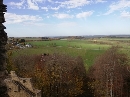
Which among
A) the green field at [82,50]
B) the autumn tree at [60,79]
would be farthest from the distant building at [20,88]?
the green field at [82,50]

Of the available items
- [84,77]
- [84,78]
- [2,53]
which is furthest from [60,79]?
[2,53]

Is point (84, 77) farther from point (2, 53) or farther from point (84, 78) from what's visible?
point (2, 53)

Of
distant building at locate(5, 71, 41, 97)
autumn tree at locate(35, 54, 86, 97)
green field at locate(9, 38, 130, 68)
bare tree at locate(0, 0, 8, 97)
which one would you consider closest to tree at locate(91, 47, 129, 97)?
autumn tree at locate(35, 54, 86, 97)

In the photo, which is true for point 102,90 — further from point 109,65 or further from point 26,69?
point 26,69

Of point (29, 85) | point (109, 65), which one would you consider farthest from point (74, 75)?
point (29, 85)

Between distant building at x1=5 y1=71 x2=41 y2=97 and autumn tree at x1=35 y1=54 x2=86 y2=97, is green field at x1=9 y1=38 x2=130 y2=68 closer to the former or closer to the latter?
autumn tree at x1=35 y1=54 x2=86 y2=97

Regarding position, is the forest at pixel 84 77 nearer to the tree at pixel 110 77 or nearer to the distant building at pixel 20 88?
the tree at pixel 110 77
